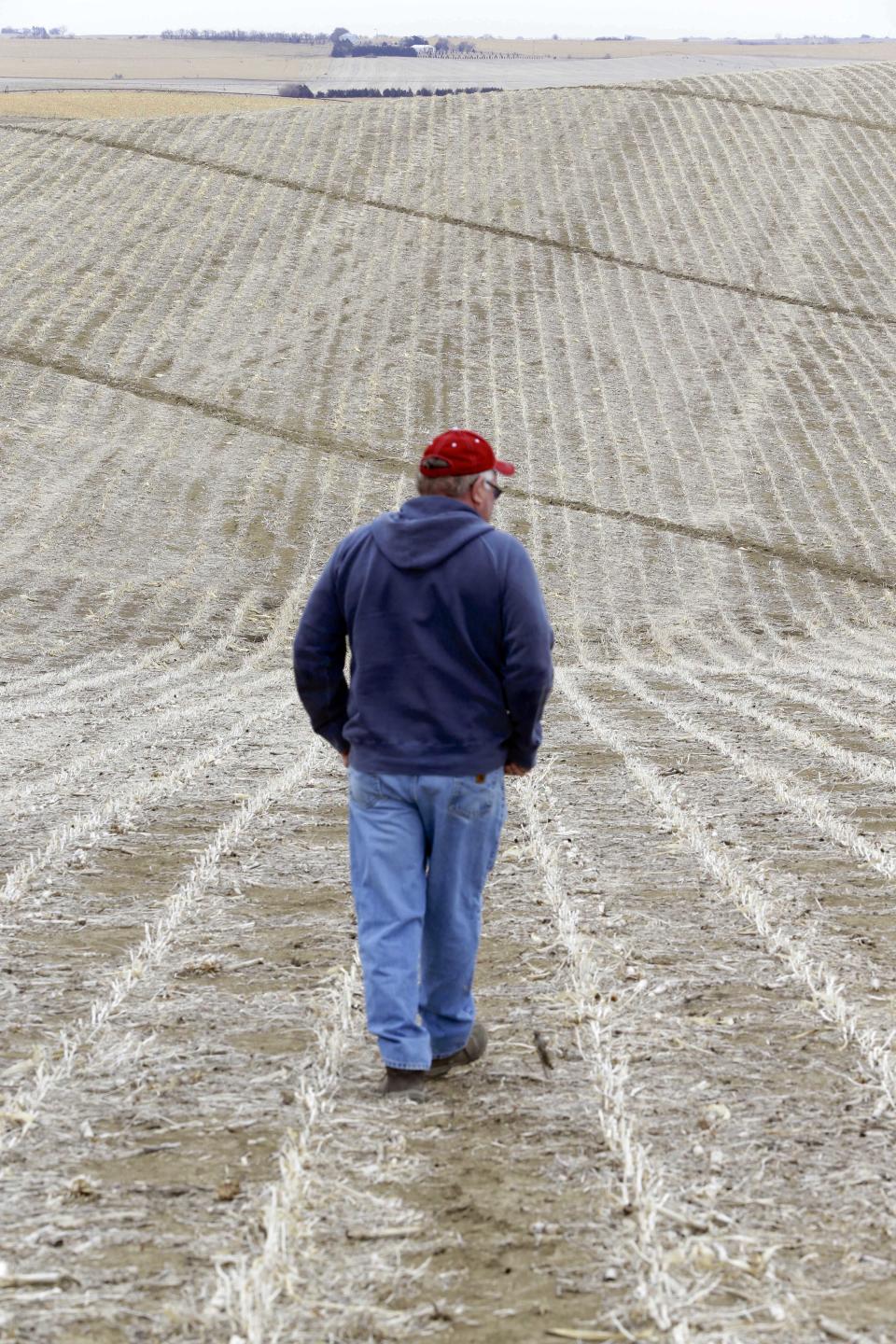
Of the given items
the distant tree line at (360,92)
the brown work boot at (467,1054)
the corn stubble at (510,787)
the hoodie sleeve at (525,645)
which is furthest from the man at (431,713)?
the distant tree line at (360,92)

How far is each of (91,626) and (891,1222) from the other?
1262cm

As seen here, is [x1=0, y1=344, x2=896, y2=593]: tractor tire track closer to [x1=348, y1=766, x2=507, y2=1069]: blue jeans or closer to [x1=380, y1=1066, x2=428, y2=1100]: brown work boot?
[x1=348, y1=766, x2=507, y2=1069]: blue jeans

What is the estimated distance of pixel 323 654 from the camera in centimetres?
404

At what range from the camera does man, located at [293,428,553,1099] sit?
3.84m

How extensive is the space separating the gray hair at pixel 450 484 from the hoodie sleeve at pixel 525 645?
221mm

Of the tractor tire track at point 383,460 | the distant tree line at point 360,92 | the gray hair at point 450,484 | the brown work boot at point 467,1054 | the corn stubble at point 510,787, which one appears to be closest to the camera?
the corn stubble at point 510,787

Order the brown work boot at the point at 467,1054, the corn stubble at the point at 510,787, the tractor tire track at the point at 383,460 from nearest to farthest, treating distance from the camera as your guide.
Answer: the corn stubble at the point at 510,787, the brown work boot at the point at 467,1054, the tractor tire track at the point at 383,460

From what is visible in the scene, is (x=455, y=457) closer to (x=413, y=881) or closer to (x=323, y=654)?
(x=323, y=654)

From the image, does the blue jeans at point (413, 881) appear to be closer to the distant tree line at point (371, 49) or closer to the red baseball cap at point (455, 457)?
the red baseball cap at point (455, 457)

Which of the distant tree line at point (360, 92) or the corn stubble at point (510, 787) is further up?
the distant tree line at point (360, 92)

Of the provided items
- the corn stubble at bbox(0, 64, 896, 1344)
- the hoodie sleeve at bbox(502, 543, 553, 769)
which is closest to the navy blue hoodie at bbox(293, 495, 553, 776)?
the hoodie sleeve at bbox(502, 543, 553, 769)

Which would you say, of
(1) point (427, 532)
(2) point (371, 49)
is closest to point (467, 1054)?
(1) point (427, 532)

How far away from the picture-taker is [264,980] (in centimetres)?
492

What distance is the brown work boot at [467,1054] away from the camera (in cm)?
410
